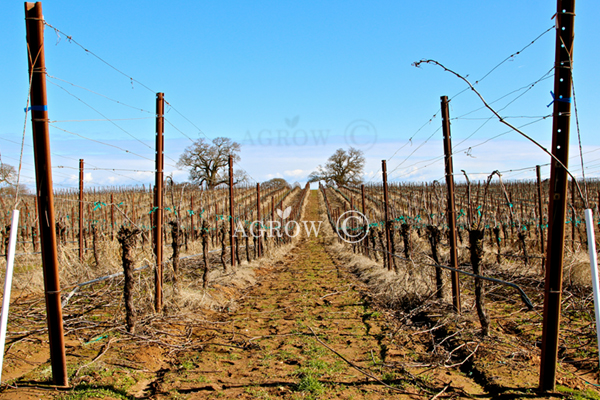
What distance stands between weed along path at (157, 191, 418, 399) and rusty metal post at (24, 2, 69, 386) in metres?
0.96

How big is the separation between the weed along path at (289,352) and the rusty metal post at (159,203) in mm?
1120

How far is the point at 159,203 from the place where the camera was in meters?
6.07

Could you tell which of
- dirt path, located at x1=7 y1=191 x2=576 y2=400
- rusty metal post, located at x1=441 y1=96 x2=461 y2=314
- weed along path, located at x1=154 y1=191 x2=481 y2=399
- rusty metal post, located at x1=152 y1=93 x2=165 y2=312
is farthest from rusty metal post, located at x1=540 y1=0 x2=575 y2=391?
rusty metal post, located at x1=152 y1=93 x2=165 y2=312

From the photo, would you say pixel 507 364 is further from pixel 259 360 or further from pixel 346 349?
pixel 259 360

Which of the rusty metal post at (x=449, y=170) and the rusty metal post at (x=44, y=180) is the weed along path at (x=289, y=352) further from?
the rusty metal post at (x=449, y=170)

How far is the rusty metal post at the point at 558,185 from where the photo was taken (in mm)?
3256

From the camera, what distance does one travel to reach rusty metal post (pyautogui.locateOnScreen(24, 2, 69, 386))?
11.2 feet

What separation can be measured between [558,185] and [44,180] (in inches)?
176

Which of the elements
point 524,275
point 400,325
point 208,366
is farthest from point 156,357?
point 524,275

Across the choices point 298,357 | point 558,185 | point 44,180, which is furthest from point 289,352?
point 558,185

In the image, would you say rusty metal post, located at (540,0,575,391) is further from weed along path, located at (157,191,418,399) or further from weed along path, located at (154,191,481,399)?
weed along path, located at (157,191,418,399)

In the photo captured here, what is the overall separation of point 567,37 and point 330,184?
5991 centimetres

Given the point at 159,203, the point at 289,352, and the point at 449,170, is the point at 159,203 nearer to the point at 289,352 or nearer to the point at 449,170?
the point at 289,352

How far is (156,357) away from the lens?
4.39 meters
